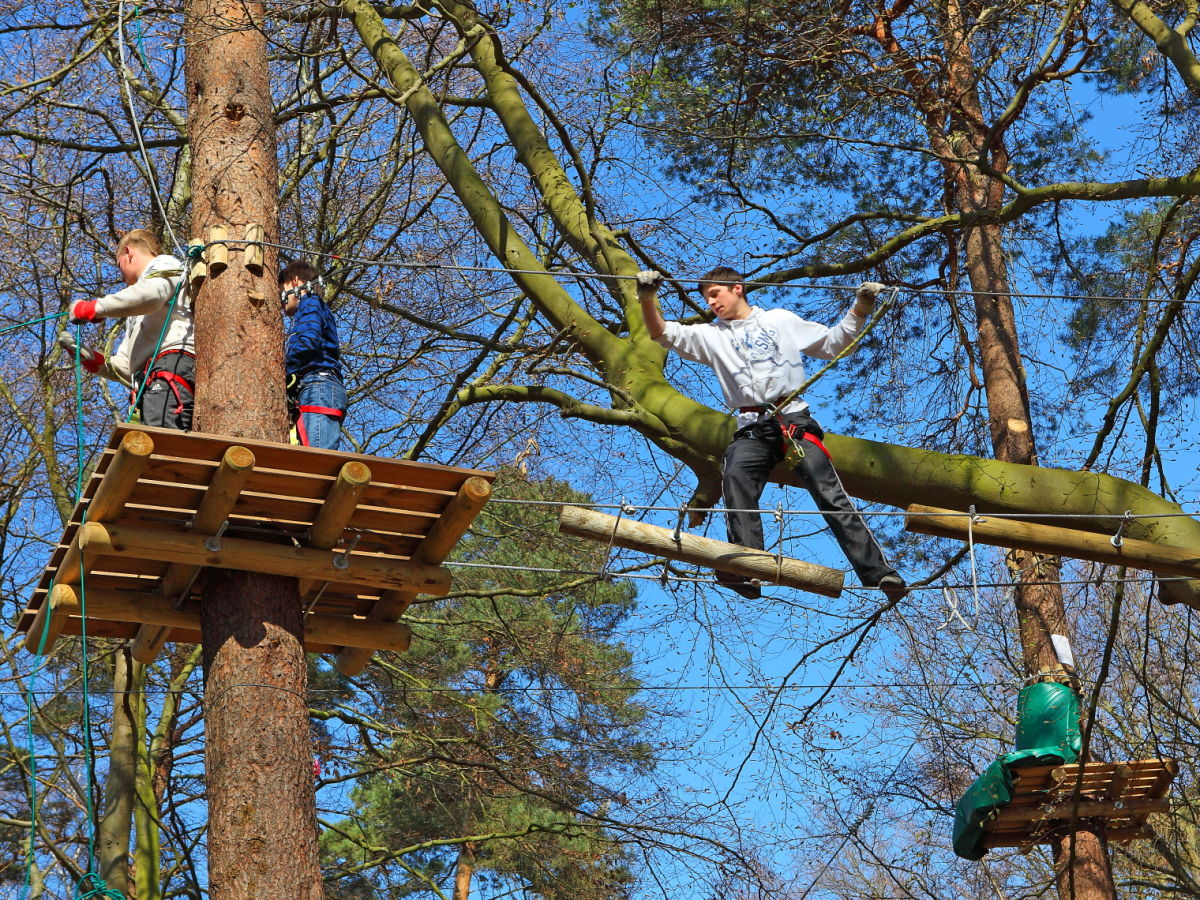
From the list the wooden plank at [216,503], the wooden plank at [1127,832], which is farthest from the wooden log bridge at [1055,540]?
the wooden plank at [1127,832]

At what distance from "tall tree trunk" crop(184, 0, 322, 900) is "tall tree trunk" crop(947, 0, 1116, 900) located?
4.14m

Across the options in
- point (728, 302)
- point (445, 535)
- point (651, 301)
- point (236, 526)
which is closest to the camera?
point (236, 526)

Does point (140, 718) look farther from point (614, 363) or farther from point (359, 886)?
point (614, 363)

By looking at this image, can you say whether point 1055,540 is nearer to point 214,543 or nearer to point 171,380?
point 214,543

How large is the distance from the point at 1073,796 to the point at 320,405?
5276 mm

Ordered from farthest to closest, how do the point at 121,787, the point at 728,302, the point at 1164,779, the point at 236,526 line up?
1. the point at 121,787
2. the point at 1164,779
3. the point at 728,302
4. the point at 236,526

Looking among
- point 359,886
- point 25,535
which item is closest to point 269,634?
point 25,535

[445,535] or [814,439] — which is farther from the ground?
[814,439]

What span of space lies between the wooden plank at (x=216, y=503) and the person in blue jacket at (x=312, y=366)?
0.77 m

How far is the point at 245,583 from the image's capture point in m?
4.66

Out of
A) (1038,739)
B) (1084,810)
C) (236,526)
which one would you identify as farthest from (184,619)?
(1084,810)

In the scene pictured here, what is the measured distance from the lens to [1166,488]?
22.7 feet

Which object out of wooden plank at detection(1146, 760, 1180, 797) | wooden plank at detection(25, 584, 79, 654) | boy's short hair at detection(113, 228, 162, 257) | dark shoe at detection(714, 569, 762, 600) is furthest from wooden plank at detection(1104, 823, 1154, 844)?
boy's short hair at detection(113, 228, 162, 257)

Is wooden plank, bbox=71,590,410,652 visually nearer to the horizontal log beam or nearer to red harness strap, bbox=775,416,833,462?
the horizontal log beam
